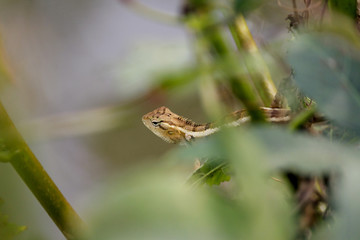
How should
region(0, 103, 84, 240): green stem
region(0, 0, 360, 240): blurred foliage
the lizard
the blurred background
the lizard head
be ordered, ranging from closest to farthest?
region(0, 0, 360, 240): blurred foliage → the blurred background → region(0, 103, 84, 240): green stem → the lizard → the lizard head

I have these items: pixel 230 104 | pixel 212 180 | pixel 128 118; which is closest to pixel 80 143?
pixel 230 104

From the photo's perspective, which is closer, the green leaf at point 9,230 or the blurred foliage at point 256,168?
the blurred foliage at point 256,168

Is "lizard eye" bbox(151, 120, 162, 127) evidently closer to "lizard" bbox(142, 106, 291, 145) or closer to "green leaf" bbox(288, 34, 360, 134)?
"lizard" bbox(142, 106, 291, 145)

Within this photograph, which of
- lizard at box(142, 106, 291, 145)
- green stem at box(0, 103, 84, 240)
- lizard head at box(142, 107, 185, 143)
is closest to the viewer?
green stem at box(0, 103, 84, 240)

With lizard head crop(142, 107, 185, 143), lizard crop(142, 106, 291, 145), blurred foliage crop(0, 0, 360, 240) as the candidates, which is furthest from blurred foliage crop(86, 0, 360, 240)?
lizard head crop(142, 107, 185, 143)

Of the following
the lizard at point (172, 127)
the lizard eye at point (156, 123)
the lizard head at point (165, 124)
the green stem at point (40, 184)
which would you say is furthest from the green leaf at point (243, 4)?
the lizard eye at point (156, 123)

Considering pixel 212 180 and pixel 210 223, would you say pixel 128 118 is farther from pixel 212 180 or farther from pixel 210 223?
pixel 212 180

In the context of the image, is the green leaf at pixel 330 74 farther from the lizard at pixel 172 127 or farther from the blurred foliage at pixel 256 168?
the lizard at pixel 172 127
